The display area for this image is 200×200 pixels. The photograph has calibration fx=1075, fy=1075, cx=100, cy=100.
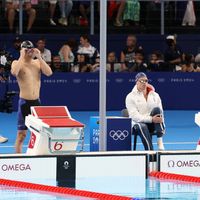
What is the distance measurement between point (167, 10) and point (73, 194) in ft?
49.3

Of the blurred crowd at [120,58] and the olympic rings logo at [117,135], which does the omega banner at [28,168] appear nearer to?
the olympic rings logo at [117,135]

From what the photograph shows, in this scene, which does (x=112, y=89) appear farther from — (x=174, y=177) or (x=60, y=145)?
(x=60, y=145)

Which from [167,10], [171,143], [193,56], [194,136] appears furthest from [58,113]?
[167,10]

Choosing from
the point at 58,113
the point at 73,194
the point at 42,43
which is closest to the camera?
the point at 73,194

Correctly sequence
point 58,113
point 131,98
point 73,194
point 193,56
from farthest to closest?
point 193,56 < point 131,98 < point 58,113 < point 73,194

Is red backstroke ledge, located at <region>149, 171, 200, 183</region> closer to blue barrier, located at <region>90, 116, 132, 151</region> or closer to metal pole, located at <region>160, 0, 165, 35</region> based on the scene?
blue barrier, located at <region>90, 116, 132, 151</region>

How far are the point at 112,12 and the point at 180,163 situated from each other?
1333 cm

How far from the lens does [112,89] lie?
2422 centimetres

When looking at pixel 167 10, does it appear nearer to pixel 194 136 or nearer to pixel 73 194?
pixel 194 136

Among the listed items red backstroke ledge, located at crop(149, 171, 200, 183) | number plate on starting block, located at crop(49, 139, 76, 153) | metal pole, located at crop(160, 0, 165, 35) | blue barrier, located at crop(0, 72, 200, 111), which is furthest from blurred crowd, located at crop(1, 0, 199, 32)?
red backstroke ledge, located at crop(149, 171, 200, 183)

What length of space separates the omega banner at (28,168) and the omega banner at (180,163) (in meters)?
1.39

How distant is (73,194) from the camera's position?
12844 millimetres

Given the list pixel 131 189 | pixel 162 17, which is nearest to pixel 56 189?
pixel 131 189

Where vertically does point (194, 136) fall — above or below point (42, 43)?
below
